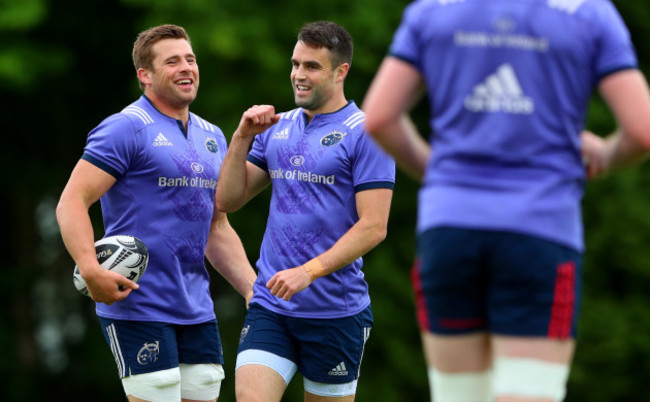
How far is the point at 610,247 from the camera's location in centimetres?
1788

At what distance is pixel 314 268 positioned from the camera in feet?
18.4

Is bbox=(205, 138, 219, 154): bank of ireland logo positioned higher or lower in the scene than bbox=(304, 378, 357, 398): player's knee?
higher

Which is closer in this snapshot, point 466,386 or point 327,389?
point 466,386

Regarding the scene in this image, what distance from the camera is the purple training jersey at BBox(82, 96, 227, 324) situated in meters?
5.83

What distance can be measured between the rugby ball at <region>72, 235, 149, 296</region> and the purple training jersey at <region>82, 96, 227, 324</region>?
13cm

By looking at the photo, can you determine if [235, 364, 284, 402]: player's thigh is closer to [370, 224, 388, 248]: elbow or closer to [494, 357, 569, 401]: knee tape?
[370, 224, 388, 248]: elbow

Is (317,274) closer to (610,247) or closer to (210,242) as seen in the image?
(210,242)

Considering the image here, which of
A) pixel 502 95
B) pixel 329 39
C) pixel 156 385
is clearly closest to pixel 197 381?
pixel 156 385

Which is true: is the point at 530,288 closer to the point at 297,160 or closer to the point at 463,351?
the point at 463,351

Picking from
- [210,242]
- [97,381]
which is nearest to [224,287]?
[97,381]

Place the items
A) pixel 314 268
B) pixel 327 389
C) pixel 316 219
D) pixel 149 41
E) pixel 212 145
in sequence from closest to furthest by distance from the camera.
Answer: pixel 314 268 < pixel 316 219 < pixel 327 389 < pixel 149 41 < pixel 212 145

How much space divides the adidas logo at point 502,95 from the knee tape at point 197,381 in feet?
9.77

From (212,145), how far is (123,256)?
951mm

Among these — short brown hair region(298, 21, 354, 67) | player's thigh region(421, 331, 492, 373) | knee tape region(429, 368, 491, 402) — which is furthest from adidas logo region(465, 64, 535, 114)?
short brown hair region(298, 21, 354, 67)
